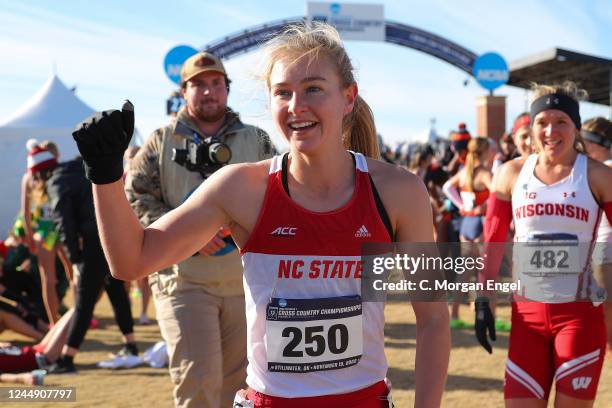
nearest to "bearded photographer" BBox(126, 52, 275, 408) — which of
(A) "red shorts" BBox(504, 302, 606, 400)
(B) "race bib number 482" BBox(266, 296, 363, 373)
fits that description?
(A) "red shorts" BBox(504, 302, 606, 400)

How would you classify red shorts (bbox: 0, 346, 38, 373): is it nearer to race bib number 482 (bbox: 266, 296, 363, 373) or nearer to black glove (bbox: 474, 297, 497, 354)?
black glove (bbox: 474, 297, 497, 354)

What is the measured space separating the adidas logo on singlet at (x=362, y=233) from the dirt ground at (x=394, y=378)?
3.47m

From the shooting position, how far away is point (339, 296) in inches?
78.5

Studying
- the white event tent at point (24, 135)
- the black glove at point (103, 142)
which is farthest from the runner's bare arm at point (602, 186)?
the white event tent at point (24, 135)

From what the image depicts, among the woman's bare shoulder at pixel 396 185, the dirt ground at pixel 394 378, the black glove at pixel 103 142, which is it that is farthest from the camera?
the dirt ground at pixel 394 378

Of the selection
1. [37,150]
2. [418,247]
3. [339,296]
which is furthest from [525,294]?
[37,150]

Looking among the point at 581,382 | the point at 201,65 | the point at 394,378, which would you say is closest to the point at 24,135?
the point at 394,378

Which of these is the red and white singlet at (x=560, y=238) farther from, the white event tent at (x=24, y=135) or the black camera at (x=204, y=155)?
the white event tent at (x=24, y=135)

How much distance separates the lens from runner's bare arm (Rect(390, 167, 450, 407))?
1982 millimetres

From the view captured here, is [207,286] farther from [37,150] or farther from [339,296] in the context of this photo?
[37,150]

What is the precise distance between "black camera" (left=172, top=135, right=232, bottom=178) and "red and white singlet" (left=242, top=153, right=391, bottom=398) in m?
1.65

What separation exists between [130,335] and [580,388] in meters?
4.44

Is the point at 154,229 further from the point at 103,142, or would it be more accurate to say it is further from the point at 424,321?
the point at 424,321

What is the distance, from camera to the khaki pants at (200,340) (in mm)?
3428
